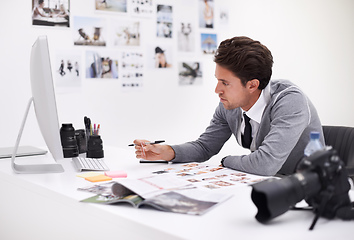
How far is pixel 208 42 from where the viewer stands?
4090mm

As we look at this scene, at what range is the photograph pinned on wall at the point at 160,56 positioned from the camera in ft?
12.2

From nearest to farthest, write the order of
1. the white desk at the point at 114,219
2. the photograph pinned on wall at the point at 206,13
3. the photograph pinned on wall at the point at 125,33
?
1. the white desk at the point at 114,219
2. the photograph pinned on wall at the point at 125,33
3. the photograph pinned on wall at the point at 206,13

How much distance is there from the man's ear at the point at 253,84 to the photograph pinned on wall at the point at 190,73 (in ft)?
6.00

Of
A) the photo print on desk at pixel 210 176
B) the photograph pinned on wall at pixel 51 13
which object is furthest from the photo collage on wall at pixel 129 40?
the photo print on desk at pixel 210 176

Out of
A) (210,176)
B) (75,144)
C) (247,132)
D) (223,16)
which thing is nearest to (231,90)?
(247,132)

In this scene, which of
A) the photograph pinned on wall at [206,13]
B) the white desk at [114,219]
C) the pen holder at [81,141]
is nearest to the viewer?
the white desk at [114,219]

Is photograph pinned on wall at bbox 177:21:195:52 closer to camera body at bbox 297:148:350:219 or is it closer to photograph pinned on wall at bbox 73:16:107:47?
photograph pinned on wall at bbox 73:16:107:47

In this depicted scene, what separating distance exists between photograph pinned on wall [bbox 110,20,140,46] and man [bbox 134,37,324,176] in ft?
5.05

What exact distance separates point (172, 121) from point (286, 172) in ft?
5.94

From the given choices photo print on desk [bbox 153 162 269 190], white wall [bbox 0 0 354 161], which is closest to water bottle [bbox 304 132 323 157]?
photo print on desk [bbox 153 162 269 190]

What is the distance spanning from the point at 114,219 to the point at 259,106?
44.3 inches

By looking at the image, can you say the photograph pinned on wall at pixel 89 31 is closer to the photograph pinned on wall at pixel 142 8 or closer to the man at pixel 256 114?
the photograph pinned on wall at pixel 142 8

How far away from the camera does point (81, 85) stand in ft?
11.1

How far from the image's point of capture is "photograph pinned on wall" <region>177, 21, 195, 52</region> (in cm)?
391
